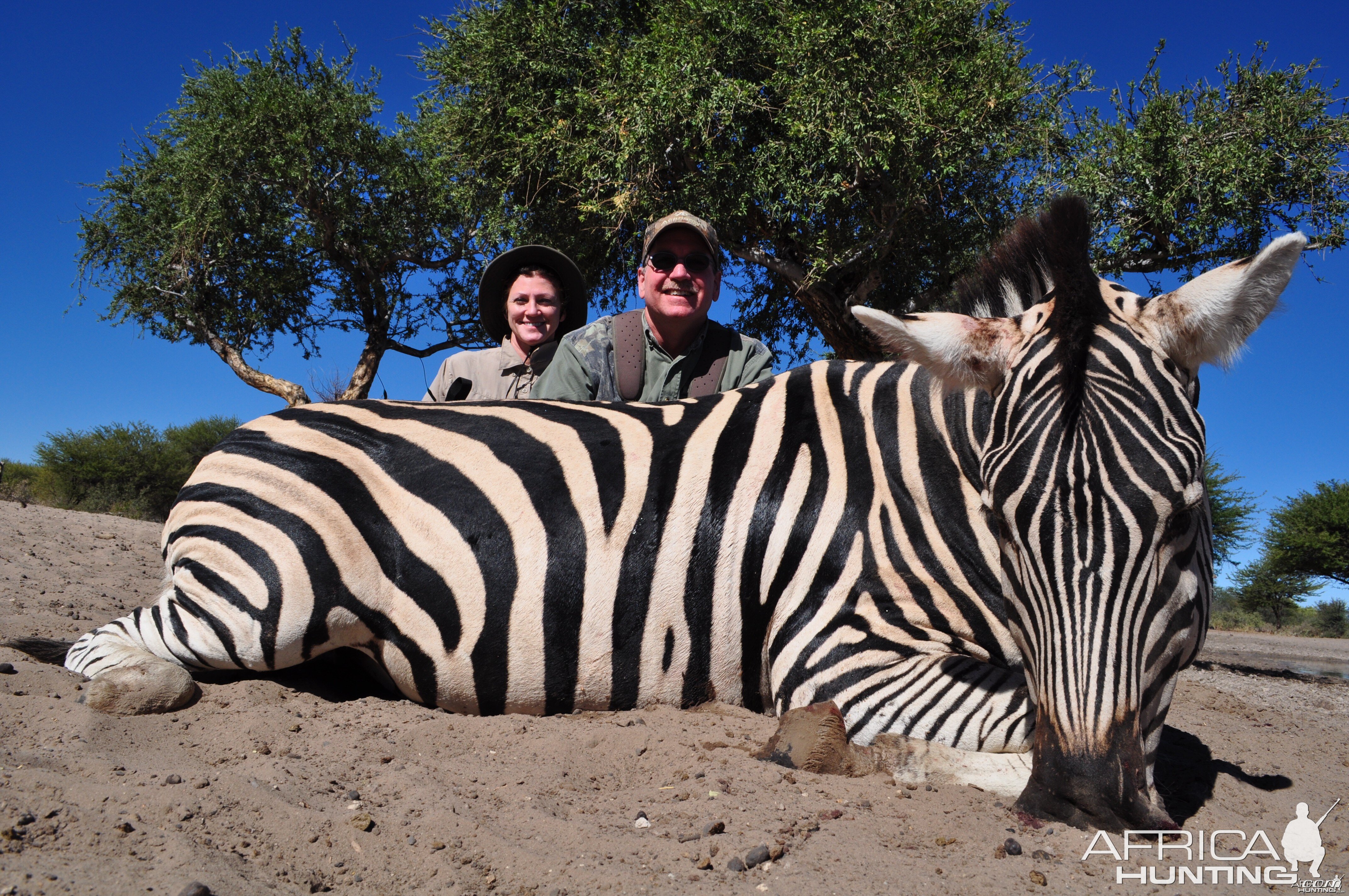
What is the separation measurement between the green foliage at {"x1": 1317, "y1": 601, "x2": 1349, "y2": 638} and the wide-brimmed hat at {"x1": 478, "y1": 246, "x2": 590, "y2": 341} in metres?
16.8

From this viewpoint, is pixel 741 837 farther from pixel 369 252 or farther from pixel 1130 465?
pixel 369 252

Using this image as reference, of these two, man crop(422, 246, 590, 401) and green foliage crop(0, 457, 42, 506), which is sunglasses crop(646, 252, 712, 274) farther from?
green foliage crop(0, 457, 42, 506)

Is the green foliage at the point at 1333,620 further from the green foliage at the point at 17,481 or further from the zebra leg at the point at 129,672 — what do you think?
the green foliage at the point at 17,481

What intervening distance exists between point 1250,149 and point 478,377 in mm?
9622

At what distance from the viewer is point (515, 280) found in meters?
6.73

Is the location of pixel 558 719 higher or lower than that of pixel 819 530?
lower

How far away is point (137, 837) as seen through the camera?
1.81m

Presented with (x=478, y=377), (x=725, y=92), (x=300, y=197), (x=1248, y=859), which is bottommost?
(x=1248, y=859)

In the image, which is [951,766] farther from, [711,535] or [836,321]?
[836,321]

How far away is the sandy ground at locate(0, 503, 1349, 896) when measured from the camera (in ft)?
5.94

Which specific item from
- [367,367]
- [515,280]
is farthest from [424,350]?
[515,280]

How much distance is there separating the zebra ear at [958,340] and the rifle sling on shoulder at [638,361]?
8.01 ft

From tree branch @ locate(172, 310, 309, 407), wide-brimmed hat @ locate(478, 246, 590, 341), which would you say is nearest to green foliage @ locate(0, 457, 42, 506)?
tree branch @ locate(172, 310, 309, 407)

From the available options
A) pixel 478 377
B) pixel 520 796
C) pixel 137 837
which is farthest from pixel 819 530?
pixel 478 377
